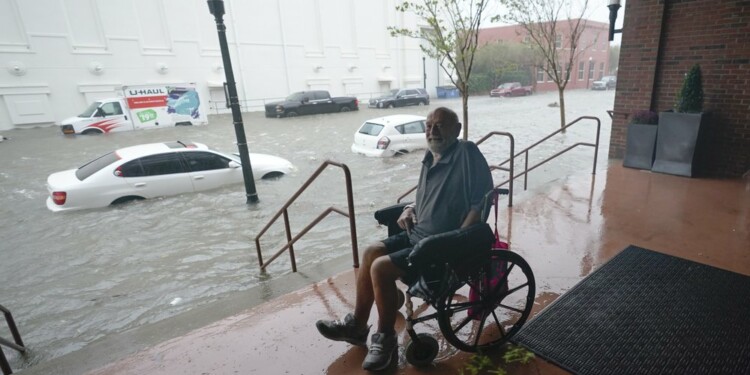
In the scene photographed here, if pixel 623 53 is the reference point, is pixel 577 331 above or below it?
below

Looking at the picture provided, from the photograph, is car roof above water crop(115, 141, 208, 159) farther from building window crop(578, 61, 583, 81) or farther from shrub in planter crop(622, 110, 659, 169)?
building window crop(578, 61, 583, 81)

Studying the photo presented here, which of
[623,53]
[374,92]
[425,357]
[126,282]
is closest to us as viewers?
[425,357]

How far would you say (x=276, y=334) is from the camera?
2.97 m

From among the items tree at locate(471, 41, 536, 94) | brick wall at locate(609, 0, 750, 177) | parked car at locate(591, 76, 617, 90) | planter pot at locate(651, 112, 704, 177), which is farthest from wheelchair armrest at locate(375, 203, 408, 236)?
parked car at locate(591, 76, 617, 90)

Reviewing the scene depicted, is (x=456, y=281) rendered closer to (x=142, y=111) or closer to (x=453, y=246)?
(x=453, y=246)

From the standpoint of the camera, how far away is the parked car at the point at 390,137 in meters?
11.9

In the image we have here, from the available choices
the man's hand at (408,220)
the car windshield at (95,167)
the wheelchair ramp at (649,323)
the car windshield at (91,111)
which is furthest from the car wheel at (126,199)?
the car windshield at (91,111)

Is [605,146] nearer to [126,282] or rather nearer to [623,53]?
[623,53]

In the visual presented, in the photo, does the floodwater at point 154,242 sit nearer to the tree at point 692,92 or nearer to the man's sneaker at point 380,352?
the tree at point 692,92

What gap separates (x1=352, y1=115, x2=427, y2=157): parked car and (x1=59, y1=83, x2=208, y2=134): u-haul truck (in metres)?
13.3

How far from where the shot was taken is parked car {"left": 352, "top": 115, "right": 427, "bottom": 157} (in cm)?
1191

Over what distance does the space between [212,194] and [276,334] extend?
263 inches

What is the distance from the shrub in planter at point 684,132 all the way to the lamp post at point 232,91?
23.5ft

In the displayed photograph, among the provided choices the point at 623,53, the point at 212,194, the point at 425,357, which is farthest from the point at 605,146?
the point at 425,357
